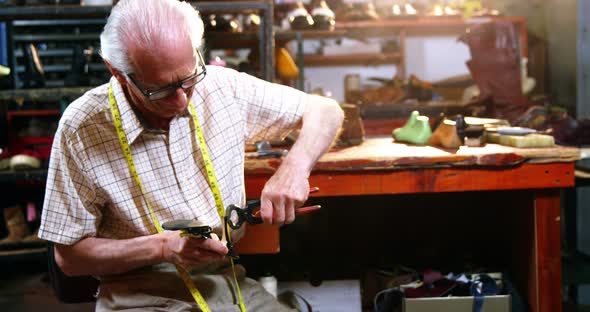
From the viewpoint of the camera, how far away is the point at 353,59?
25.2 feet

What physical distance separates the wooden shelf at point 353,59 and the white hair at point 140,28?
583 cm

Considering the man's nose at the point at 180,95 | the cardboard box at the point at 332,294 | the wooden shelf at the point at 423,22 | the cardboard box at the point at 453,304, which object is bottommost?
the cardboard box at the point at 332,294

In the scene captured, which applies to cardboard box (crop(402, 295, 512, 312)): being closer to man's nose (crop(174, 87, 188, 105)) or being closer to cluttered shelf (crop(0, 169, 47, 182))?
man's nose (crop(174, 87, 188, 105))

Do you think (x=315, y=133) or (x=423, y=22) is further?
(x=423, y=22)

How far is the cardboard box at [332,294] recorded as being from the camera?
2.75 metres

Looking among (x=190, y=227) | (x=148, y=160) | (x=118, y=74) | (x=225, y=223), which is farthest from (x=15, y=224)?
(x=190, y=227)

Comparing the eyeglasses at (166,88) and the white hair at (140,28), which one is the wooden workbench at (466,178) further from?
the white hair at (140,28)

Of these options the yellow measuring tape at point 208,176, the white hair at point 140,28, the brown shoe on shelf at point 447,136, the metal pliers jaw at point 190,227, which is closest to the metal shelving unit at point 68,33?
the brown shoe on shelf at point 447,136

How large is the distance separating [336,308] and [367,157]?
31.0 inches

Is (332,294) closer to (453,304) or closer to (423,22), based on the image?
(453,304)

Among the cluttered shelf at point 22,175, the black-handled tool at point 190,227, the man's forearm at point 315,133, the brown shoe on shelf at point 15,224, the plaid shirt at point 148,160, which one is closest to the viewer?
the black-handled tool at point 190,227

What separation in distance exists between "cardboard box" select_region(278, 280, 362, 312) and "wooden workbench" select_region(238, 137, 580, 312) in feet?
1.78

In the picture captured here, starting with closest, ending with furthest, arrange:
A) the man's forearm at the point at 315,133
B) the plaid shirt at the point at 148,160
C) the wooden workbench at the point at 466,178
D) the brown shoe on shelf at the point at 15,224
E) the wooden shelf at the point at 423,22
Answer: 1. the plaid shirt at the point at 148,160
2. the man's forearm at the point at 315,133
3. the wooden workbench at the point at 466,178
4. the brown shoe on shelf at the point at 15,224
5. the wooden shelf at the point at 423,22

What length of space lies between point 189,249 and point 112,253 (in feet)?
0.82
